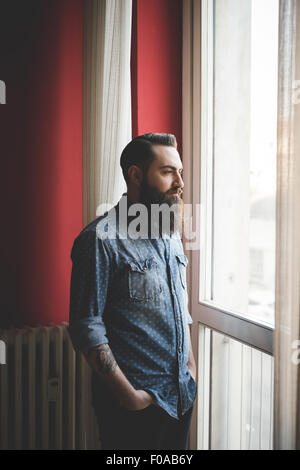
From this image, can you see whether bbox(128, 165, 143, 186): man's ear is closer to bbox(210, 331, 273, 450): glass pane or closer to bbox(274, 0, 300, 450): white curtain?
bbox(274, 0, 300, 450): white curtain

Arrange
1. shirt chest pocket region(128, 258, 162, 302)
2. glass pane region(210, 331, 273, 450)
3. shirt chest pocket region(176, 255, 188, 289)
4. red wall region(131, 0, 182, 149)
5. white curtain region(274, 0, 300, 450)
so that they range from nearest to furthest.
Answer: white curtain region(274, 0, 300, 450) → shirt chest pocket region(128, 258, 162, 302) → shirt chest pocket region(176, 255, 188, 289) → glass pane region(210, 331, 273, 450) → red wall region(131, 0, 182, 149)

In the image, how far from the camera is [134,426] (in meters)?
1.13

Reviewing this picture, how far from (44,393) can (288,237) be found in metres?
1.26

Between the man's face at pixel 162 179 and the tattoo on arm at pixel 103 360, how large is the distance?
50cm

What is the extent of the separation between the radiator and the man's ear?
2.71ft

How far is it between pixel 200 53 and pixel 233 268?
40.9 inches

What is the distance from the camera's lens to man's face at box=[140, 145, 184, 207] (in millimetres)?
1156

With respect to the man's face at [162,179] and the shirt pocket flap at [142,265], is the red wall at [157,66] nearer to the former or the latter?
the man's face at [162,179]

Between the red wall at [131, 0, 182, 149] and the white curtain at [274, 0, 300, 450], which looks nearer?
the white curtain at [274, 0, 300, 450]

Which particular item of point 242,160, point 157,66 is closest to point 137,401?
point 242,160

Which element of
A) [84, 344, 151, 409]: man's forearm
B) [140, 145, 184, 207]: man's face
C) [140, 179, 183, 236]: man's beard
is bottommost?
[84, 344, 151, 409]: man's forearm

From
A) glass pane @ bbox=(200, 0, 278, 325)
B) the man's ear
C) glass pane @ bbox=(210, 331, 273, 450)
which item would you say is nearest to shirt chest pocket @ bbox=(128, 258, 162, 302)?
the man's ear

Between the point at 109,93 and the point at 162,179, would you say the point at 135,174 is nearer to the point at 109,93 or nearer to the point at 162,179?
the point at 162,179

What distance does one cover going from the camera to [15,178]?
1642mm
